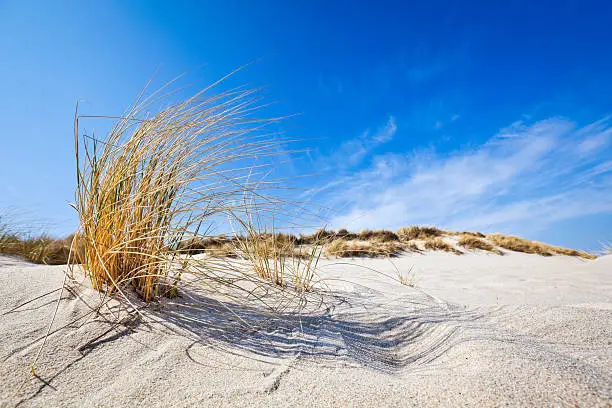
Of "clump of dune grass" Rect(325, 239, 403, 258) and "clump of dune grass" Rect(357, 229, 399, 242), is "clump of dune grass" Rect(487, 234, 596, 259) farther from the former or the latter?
"clump of dune grass" Rect(325, 239, 403, 258)

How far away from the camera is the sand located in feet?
2.87

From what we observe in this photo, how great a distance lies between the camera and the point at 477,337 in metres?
1.36

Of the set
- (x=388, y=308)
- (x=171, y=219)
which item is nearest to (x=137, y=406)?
(x=171, y=219)

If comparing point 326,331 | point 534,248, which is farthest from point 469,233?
point 326,331

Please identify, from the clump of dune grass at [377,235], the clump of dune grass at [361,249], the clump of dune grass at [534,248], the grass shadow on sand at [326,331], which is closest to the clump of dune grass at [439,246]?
the clump of dune grass at [361,249]

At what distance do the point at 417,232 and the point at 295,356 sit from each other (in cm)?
796

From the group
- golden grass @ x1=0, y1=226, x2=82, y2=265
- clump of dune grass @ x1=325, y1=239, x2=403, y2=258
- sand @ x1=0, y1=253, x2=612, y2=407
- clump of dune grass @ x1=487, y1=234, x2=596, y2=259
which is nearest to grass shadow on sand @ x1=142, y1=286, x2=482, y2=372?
sand @ x1=0, y1=253, x2=612, y2=407

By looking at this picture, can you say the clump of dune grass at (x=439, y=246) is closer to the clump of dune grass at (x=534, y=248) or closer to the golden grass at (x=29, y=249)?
the clump of dune grass at (x=534, y=248)

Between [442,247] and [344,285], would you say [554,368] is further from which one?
[442,247]

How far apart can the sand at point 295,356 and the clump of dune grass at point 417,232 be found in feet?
21.4

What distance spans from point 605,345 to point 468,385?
926 mm

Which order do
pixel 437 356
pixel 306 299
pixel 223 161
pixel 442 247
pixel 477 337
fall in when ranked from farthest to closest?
pixel 442 247, pixel 306 299, pixel 223 161, pixel 477 337, pixel 437 356

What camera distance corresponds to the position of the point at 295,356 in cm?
114

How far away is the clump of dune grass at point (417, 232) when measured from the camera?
823 centimetres
